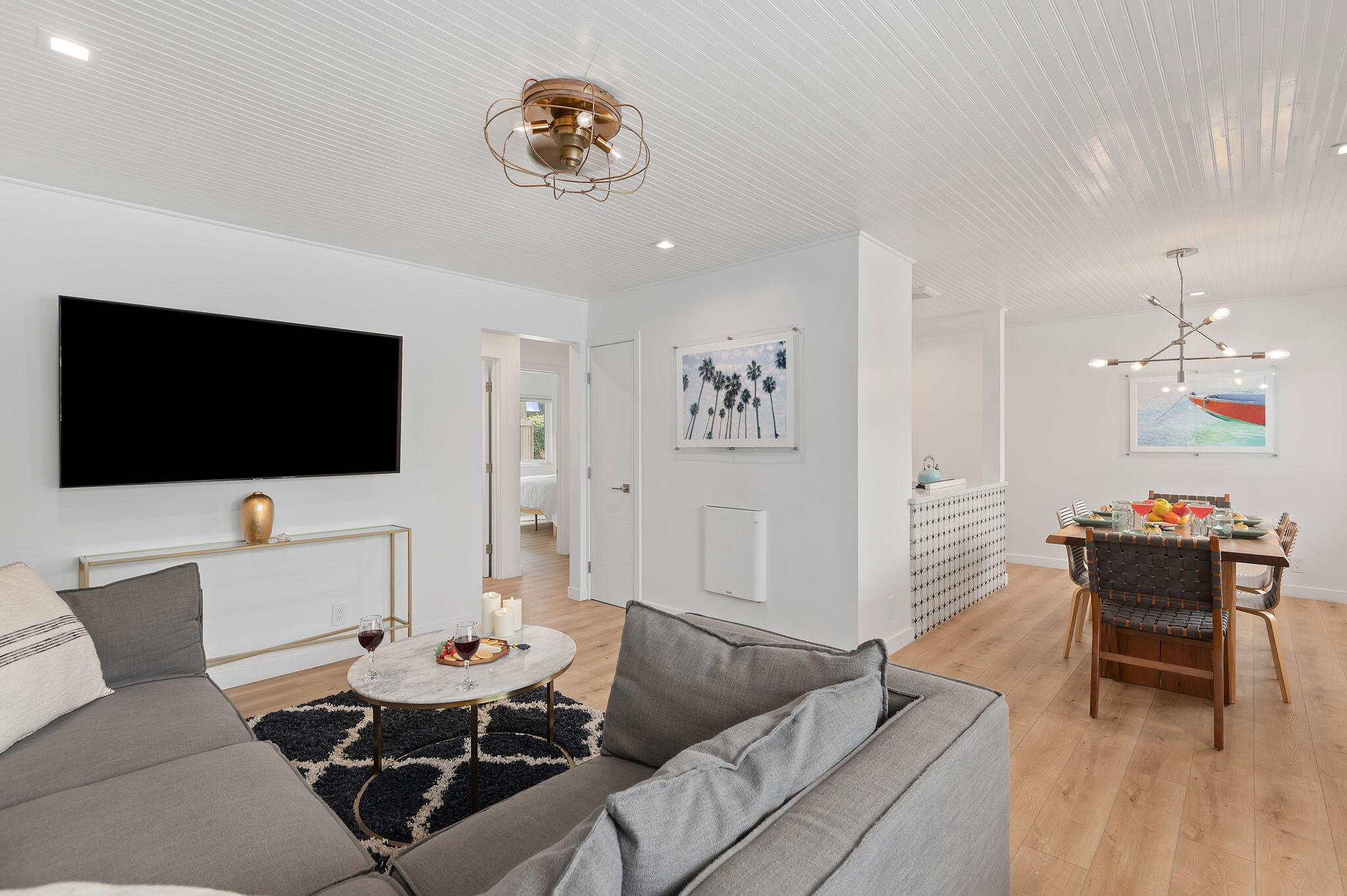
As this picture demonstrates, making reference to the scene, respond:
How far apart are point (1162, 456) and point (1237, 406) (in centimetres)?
65

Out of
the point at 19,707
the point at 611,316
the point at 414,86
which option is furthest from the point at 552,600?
the point at 414,86

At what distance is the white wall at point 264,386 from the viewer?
9.29ft

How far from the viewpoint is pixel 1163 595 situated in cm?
291

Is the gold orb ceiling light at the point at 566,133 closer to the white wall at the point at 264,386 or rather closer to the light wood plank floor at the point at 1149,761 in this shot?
the white wall at the point at 264,386

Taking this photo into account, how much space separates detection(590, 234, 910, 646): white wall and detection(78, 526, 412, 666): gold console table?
171 centimetres

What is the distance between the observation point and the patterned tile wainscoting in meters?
4.21

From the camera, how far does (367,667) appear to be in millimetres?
2189

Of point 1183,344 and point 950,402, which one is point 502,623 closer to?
point 1183,344

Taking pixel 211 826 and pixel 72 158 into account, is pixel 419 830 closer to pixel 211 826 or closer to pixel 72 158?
pixel 211 826

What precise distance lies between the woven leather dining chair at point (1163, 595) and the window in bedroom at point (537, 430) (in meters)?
8.74

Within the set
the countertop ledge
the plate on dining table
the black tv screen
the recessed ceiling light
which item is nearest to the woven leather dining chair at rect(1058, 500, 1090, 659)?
the plate on dining table

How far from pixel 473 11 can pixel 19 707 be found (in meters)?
2.24

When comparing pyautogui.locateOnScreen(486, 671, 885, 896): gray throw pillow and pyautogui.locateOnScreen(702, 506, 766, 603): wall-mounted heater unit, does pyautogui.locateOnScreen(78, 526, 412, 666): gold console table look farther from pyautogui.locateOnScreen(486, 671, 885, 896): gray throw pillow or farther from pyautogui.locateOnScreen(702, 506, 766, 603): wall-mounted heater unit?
pyautogui.locateOnScreen(486, 671, 885, 896): gray throw pillow

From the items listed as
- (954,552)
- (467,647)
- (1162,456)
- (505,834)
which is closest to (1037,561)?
(1162,456)
